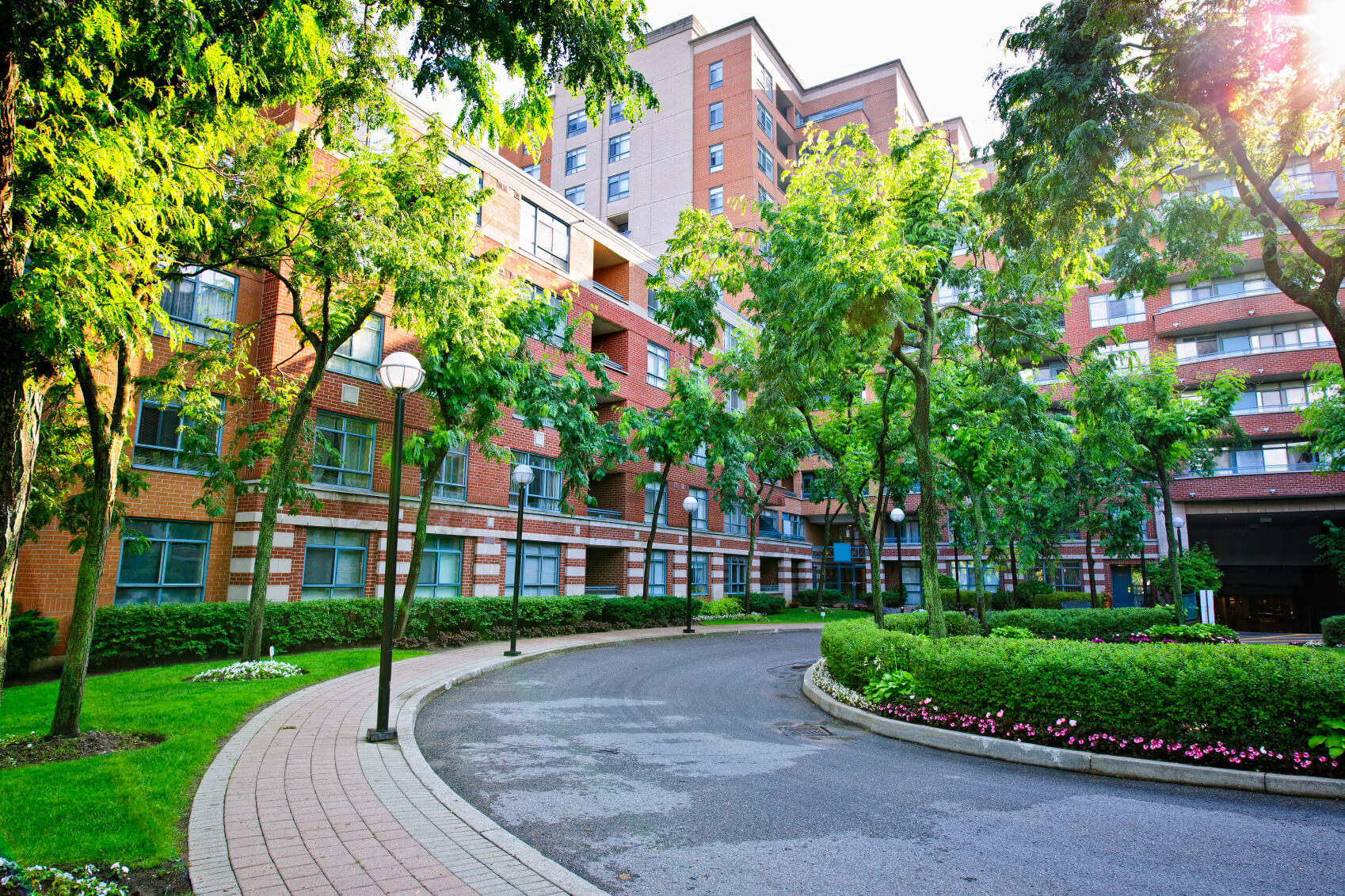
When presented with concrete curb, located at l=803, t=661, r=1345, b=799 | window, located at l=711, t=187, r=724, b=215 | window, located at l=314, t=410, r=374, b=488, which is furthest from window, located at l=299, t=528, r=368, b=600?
window, located at l=711, t=187, r=724, b=215

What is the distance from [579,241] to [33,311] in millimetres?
26249

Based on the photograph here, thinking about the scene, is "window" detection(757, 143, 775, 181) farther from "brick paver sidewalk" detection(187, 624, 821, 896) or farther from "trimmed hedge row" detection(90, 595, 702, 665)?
"brick paver sidewalk" detection(187, 624, 821, 896)

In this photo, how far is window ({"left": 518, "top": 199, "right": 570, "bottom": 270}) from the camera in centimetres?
2742

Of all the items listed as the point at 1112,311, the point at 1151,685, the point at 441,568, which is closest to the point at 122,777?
the point at 1151,685

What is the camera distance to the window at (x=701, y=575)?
121ft

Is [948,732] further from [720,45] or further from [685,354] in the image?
[720,45]

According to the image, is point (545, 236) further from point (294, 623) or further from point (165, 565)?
point (294, 623)

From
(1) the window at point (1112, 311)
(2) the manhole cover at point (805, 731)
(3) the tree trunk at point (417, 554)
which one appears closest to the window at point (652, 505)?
(3) the tree trunk at point (417, 554)

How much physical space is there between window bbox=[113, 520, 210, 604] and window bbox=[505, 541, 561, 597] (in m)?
9.57

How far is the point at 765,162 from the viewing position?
165 ft

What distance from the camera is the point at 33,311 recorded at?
502 centimetres

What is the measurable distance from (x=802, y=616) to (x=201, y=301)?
2834 centimetres

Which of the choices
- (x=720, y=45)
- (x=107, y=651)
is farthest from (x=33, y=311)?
(x=720, y=45)

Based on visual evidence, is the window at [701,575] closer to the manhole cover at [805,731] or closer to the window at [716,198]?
the window at [716,198]
